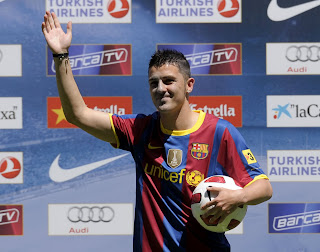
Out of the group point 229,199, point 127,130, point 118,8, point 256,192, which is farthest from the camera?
point 118,8

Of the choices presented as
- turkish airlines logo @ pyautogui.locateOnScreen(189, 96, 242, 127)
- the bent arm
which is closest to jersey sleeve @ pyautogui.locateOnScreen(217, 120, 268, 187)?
the bent arm

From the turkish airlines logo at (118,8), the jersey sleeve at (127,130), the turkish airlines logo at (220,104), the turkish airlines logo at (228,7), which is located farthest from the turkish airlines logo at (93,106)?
the jersey sleeve at (127,130)

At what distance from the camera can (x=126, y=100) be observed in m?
3.61

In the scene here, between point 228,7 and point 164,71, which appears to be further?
point 228,7

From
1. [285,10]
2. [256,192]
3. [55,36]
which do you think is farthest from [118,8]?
[256,192]

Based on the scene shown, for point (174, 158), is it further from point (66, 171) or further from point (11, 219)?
point (11, 219)

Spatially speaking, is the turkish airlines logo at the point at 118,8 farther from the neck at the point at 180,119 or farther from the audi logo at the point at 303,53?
the neck at the point at 180,119

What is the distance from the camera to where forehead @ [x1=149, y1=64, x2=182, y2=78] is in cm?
195

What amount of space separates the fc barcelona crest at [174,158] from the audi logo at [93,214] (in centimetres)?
176

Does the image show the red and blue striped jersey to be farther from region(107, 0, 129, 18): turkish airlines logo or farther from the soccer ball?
region(107, 0, 129, 18): turkish airlines logo

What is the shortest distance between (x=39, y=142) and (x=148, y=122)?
176 centimetres

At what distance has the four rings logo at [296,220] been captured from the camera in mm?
3631

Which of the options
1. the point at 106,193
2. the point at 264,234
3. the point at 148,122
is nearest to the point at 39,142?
the point at 106,193

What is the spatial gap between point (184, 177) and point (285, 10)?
222 centimetres
